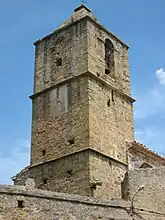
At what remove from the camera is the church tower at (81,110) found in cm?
1916

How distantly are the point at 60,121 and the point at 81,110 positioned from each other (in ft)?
4.17

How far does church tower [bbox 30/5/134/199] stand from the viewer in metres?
19.2


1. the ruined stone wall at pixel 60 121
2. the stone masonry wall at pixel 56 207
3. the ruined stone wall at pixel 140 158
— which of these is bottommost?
the stone masonry wall at pixel 56 207

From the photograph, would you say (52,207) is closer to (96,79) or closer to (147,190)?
(147,190)

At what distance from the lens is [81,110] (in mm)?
20094

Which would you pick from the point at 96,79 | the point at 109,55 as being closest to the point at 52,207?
the point at 96,79

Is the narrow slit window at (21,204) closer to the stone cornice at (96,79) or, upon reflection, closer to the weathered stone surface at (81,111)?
the weathered stone surface at (81,111)

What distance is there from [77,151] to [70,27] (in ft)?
21.2

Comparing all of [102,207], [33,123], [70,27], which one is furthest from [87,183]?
[70,27]

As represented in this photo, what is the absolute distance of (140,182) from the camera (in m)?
16.2

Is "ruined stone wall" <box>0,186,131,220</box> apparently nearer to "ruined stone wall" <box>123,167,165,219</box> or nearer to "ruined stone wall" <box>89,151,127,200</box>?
"ruined stone wall" <box>123,167,165,219</box>

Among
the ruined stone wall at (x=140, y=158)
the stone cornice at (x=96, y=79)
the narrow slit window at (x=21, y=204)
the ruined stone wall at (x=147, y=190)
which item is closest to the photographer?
the narrow slit window at (x=21, y=204)

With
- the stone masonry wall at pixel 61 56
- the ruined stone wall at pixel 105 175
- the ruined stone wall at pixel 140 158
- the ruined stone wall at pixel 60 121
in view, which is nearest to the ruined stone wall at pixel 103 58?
the stone masonry wall at pixel 61 56

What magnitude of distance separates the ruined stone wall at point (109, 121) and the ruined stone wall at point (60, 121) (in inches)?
15.0
